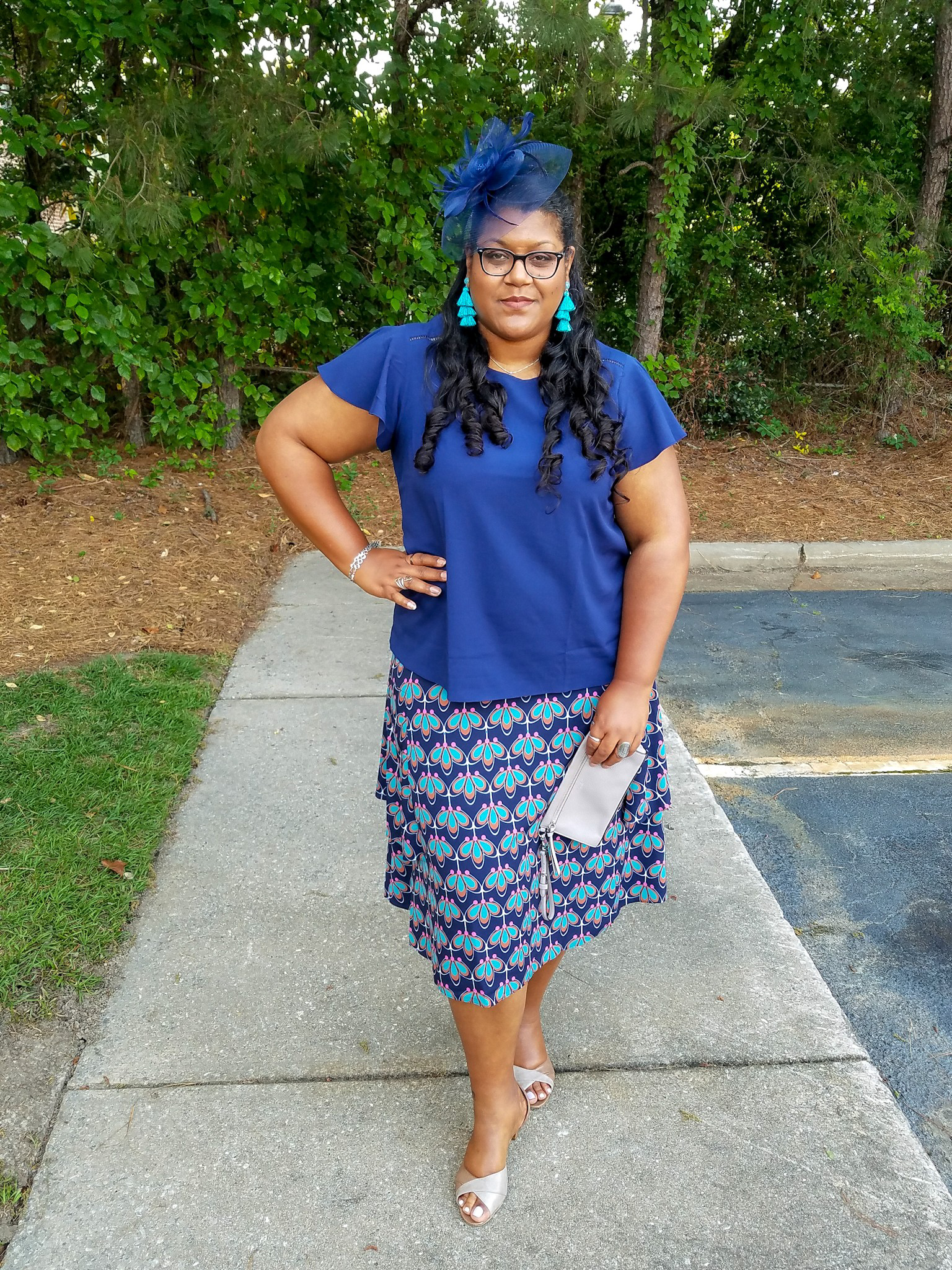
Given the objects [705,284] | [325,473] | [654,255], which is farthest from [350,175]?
[325,473]

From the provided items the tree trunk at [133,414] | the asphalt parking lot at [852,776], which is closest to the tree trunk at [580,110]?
the asphalt parking lot at [852,776]

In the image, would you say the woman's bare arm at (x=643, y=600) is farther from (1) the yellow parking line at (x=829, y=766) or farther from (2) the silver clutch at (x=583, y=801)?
(1) the yellow parking line at (x=829, y=766)

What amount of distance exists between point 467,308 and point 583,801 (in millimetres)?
912

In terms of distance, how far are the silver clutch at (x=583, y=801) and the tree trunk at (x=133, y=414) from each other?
5661mm

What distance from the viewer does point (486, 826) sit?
1.74 m

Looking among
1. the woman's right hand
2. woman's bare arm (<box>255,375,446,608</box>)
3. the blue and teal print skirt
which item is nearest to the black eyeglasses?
woman's bare arm (<box>255,375,446,608</box>)

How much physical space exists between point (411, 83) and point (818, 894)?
5365 mm

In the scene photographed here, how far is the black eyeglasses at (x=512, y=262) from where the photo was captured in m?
1.62

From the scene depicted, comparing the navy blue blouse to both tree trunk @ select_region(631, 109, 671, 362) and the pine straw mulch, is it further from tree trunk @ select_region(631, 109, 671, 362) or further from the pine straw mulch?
tree trunk @ select_region(631, 109, 671, 362)

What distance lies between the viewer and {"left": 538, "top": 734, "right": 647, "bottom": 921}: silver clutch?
5.97 ft

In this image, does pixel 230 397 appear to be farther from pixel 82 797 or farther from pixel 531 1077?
pixel 531 1077

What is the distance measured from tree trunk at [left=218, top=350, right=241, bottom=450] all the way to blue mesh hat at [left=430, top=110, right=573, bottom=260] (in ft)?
17.1

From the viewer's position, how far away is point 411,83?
599 centimetres

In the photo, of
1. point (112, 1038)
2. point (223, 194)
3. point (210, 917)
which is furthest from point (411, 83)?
point (112, 1038)
